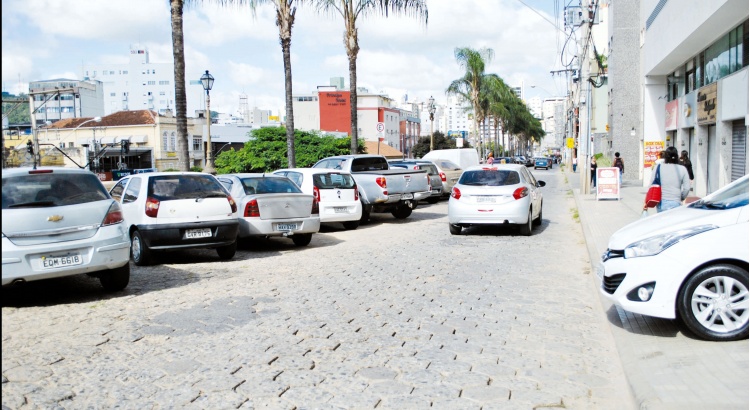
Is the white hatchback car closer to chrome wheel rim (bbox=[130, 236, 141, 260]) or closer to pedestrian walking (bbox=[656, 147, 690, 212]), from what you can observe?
chrome wheel rim (bbox=[130, 236, 141, 260])

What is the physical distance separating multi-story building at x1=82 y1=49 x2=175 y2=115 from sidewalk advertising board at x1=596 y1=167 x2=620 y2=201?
152262 millimetres

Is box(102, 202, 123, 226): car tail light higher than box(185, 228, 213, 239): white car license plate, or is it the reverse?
box(102, 202, 123, 226): car tail light

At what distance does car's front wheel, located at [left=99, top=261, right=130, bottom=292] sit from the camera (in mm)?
8484

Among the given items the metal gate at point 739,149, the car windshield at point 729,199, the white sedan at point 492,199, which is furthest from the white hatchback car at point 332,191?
the metal gate at point 739,149

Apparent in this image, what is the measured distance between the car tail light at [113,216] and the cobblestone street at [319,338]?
96 centimetres

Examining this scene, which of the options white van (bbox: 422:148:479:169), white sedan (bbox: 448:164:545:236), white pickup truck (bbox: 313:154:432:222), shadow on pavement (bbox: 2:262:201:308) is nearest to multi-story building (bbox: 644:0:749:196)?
white sedan (bbox: 448:164:545:236)

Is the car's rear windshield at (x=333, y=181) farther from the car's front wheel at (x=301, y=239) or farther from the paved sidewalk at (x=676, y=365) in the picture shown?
the paved sidewalk at (x=676, y=365)

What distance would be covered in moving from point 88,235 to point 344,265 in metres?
4.26

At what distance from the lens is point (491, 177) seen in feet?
48.8

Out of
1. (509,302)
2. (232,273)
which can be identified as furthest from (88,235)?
(509,302)

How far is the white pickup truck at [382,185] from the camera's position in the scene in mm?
17500

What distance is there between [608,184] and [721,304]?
62.8 ft

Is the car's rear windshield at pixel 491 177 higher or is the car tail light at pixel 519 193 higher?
the car's rear windshield at pixel 491 177

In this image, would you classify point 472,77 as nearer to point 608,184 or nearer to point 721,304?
point 608,184
